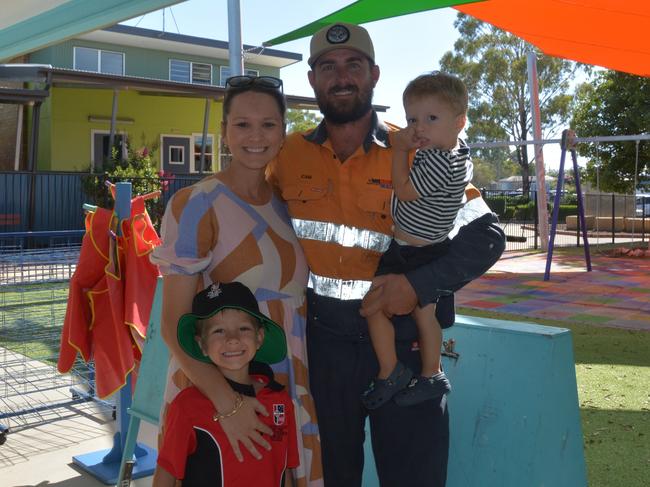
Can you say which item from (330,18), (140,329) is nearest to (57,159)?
(330,18)

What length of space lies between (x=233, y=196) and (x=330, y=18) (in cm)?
440

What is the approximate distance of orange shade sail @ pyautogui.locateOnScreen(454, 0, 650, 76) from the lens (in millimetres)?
5992

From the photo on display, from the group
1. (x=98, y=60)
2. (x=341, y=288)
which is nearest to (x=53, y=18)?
(x=341, y=288)

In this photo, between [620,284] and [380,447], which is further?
[620,284]

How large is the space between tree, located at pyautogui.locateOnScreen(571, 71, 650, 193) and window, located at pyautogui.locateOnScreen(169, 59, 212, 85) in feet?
48.4

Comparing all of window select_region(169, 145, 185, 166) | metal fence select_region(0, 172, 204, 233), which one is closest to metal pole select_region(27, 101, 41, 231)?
metal fence select_region(0, 172, 204, 233)

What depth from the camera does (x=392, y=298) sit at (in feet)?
7.41

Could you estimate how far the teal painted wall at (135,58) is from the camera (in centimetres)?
2412

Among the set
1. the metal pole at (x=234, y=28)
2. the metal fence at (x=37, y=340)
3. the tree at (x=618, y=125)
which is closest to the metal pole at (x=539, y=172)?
the tree at (x=618, y=125)

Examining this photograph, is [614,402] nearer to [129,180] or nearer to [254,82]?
[254,82]

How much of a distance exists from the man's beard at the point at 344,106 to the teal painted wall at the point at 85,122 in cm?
1975

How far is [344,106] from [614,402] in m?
4.19

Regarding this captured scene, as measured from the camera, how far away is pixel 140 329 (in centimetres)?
391

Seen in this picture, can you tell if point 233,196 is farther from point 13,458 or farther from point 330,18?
point 330,18
